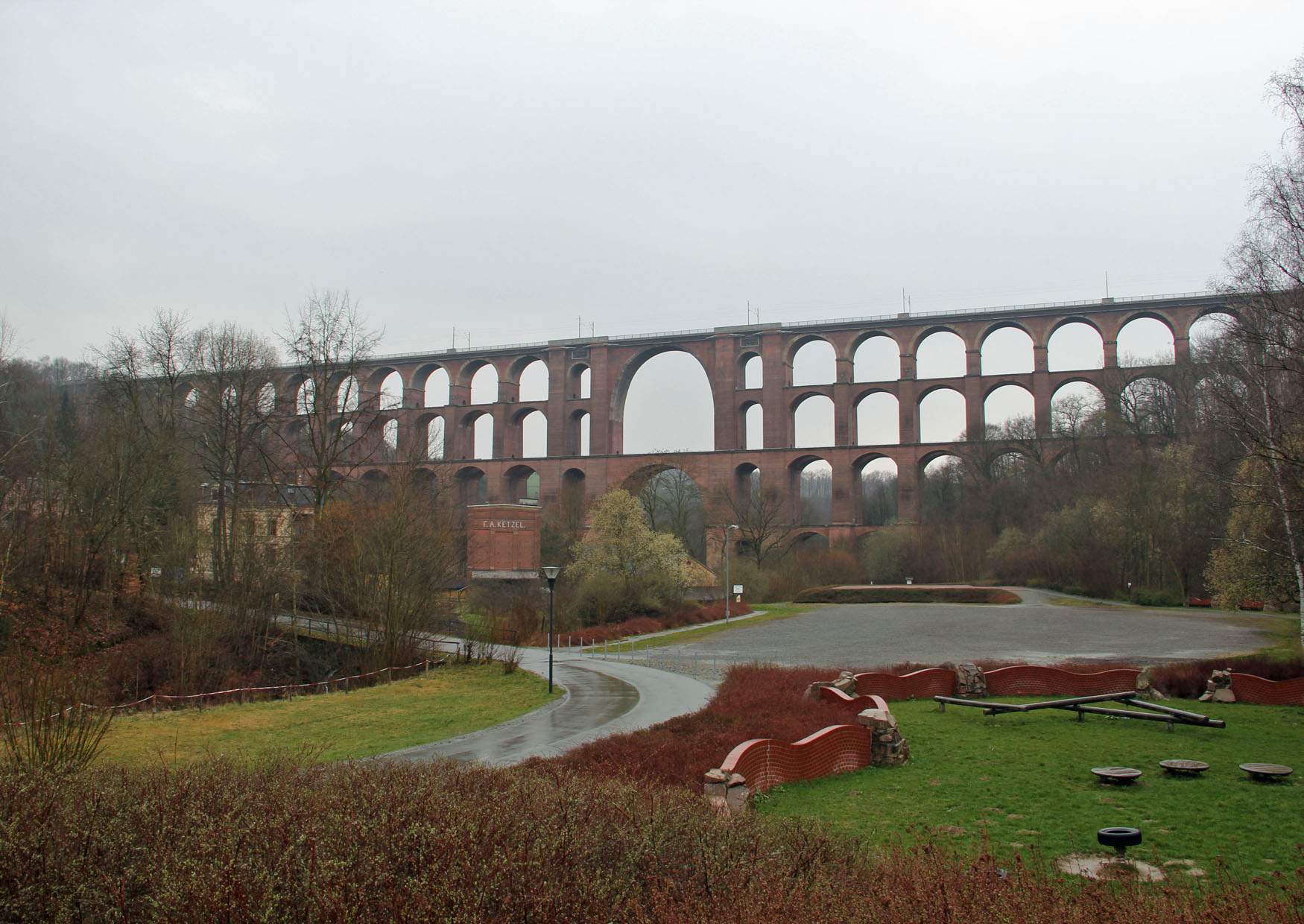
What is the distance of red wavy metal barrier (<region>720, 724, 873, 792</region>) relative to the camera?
8938 millimetres

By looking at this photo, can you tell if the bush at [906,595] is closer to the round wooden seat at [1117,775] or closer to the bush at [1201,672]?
the bush at [1201,672]

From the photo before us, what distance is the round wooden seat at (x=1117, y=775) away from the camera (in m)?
9.15

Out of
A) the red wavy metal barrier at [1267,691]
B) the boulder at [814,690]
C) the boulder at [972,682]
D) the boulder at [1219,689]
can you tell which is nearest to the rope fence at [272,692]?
the boulder at [814,690]

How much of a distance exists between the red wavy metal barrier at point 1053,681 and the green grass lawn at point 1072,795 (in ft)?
9.91

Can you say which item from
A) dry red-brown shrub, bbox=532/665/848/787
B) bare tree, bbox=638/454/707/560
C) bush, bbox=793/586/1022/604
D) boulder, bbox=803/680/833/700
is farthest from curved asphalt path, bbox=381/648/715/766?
bare tree, bbox=638/454/707/560

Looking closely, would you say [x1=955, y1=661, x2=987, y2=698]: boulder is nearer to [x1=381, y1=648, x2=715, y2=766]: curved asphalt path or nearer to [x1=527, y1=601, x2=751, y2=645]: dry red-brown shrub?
[x1=381, y1=648, x2=715, y2=766]: curved asphalt path

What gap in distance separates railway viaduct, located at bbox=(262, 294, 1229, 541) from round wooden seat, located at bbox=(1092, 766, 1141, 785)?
44.3 meters

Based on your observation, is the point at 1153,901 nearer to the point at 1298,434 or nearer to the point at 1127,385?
the point at 1298,434

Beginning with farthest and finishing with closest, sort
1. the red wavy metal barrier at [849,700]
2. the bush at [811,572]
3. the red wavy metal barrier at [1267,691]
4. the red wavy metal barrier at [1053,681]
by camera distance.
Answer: the bush at [811,572] → the red wavy metal barrier at [1053,681] → the red wavy metal barrier at [1267,691] → the red wavy metal barrier at [849,700]

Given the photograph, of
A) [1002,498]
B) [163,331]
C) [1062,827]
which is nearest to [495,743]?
[1062,827]

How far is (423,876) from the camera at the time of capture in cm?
434

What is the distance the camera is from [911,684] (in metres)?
16.0

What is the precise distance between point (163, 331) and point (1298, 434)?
32.2m

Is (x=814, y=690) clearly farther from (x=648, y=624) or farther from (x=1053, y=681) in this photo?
(x=648, y=624)
